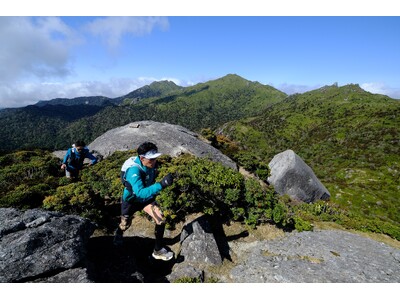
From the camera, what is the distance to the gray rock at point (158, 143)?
88.8ft

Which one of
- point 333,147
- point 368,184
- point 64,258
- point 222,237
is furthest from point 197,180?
point 333,147

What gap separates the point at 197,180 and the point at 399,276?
33.7ft

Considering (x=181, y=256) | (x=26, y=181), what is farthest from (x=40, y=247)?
(x=26, y=181)

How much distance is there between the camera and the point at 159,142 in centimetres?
2831

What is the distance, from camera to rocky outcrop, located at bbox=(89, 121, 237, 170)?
27.1 meters

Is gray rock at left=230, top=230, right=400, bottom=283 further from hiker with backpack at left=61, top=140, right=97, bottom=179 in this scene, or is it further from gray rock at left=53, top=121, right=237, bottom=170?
gray rock at left=53, top=121, right=237, bottom=170

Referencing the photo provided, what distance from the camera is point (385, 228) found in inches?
694

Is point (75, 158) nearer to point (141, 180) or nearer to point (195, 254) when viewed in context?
point (141, 180)

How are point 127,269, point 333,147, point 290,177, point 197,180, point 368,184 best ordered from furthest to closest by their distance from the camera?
Result: point 333,147 < point 368,184 < point 290,177 < point 197,180 < point 127,269

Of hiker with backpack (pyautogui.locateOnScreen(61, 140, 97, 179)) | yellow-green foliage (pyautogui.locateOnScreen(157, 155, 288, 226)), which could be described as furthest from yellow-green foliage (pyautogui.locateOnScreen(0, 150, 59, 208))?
yellow-green foliage (pyautogui.locateOnScreen(157, 155, 288, 226))

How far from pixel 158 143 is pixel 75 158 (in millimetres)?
13579

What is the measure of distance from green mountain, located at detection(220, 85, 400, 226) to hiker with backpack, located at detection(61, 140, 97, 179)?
2901 cm

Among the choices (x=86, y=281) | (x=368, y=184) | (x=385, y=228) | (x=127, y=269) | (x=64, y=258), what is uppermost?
(x=64, y=258)

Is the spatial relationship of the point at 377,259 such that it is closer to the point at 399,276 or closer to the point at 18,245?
the point at 399,276
